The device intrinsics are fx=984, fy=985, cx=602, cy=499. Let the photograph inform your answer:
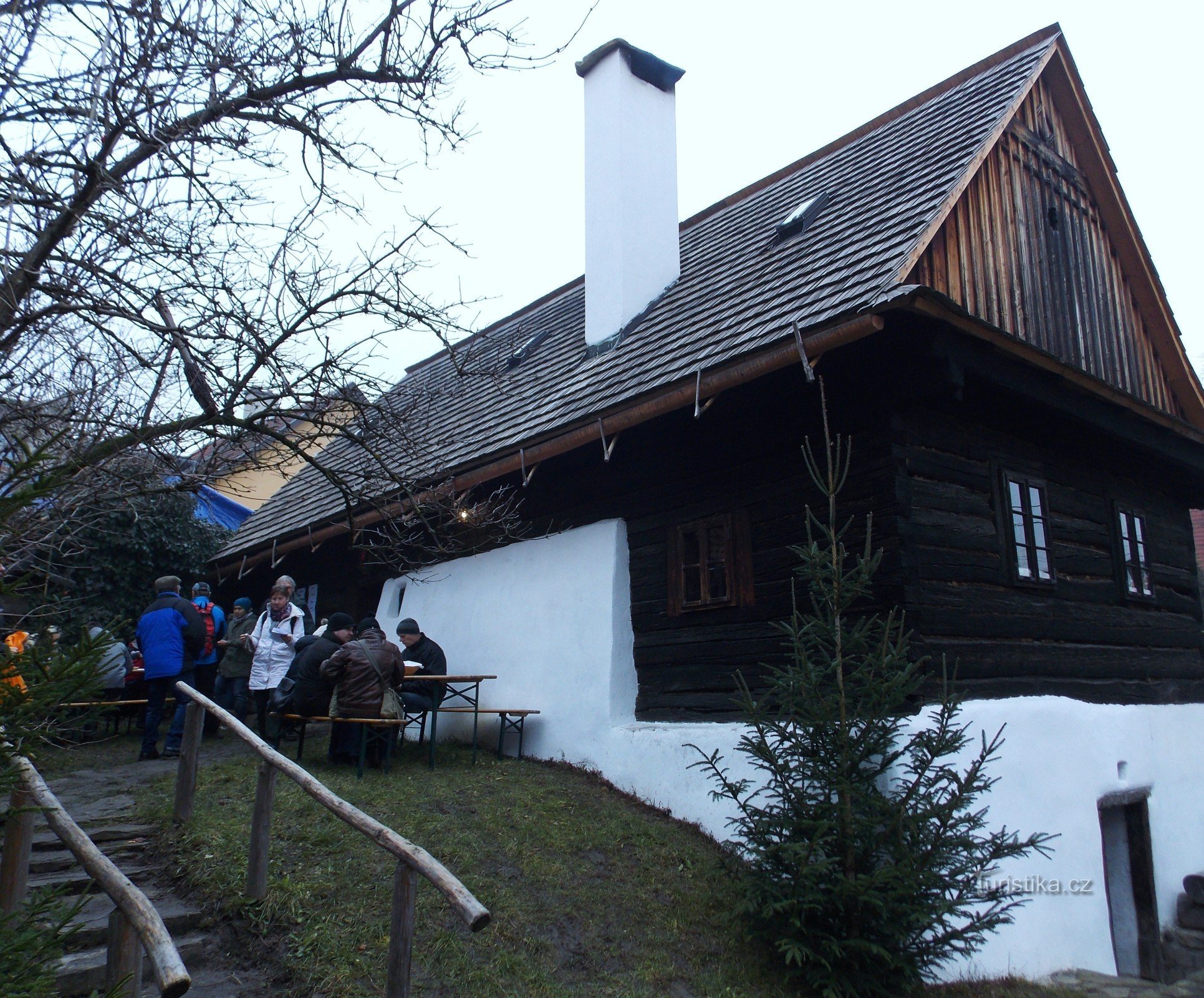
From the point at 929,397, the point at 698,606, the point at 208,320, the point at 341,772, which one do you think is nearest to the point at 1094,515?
the point at 929,397

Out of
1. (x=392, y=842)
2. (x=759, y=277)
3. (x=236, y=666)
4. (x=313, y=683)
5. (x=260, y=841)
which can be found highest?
(x=759, y=277)

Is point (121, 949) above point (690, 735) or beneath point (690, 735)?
beneath

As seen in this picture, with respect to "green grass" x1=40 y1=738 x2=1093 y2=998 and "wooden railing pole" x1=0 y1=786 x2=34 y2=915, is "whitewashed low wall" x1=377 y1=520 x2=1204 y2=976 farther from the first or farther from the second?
"wooden railing pole" x1=0 y1=786 x2=34 y2=915

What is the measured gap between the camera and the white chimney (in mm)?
10438

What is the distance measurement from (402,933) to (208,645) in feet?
22.4

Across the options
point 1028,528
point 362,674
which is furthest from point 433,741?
point 1028,528

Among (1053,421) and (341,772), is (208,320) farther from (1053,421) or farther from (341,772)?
(1053,421)

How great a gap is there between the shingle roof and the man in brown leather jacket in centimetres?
151

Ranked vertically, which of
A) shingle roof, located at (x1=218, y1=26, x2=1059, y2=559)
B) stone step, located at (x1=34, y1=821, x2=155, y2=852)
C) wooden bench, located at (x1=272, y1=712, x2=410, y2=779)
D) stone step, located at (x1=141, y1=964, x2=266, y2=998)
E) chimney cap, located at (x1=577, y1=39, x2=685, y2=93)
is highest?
chimney cap, located at (x1=577, y1=39, x2=685, y2=93)

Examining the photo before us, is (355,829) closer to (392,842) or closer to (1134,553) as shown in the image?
(392,842)

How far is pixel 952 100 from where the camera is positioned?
9.97 m

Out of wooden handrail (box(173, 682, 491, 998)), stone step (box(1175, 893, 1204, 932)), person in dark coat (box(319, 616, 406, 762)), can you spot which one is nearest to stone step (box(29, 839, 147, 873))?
wooden handrail (box(173, 682, 491, 998))

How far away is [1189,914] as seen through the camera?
8.40 m

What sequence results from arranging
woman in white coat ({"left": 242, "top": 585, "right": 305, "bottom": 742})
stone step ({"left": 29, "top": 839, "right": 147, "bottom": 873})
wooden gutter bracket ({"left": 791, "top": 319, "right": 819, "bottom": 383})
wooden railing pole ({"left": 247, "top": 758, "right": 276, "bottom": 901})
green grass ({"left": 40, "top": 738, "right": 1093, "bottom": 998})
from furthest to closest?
woman in white coat ({"left": 242, "top": 585, "right": 305, "bottom": 742}) < wooden gutter bracket ({"left": 791, "top": 319, "right": 819, "bottom": 383}) < stone step ({"left": 29, "top": 839, "right": 147, "bottom": 873}) < wooden railing pole ({"left": 247, "top": 758, "right": 276, "bottom": 901}) < green grass ({"left": 40, "top": 738, "right": 1093, "bottom": 998})
